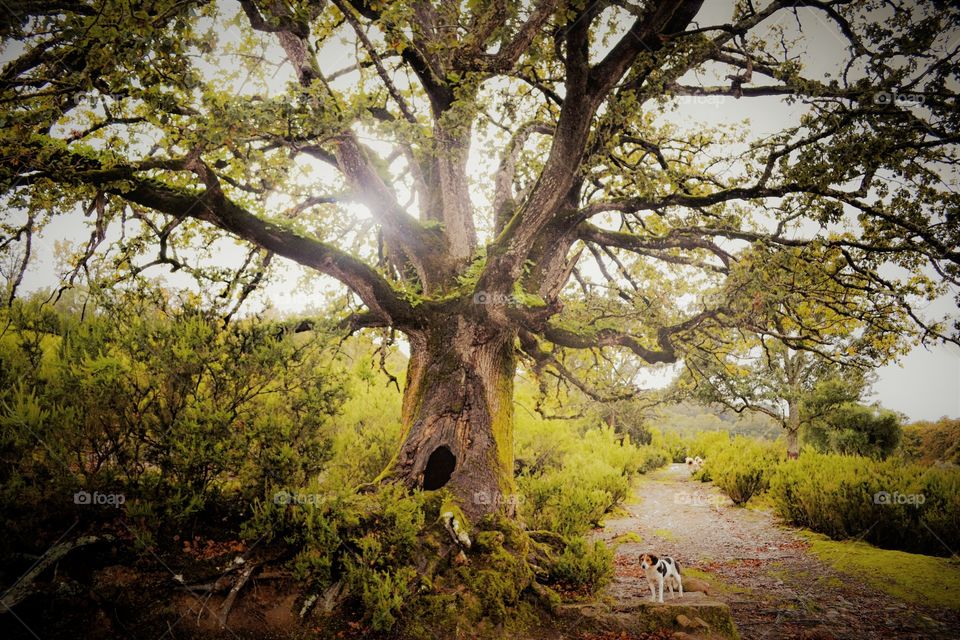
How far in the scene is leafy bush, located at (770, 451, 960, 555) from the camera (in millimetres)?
6590

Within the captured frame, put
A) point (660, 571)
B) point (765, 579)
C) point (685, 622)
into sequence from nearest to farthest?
point (685, 622) < point (660, 571) < point (765, 579)

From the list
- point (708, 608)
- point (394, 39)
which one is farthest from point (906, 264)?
point (394, 39)

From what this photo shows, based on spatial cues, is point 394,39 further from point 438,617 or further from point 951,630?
point 951,630

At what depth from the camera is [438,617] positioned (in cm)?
374

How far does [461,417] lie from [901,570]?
6.72m
